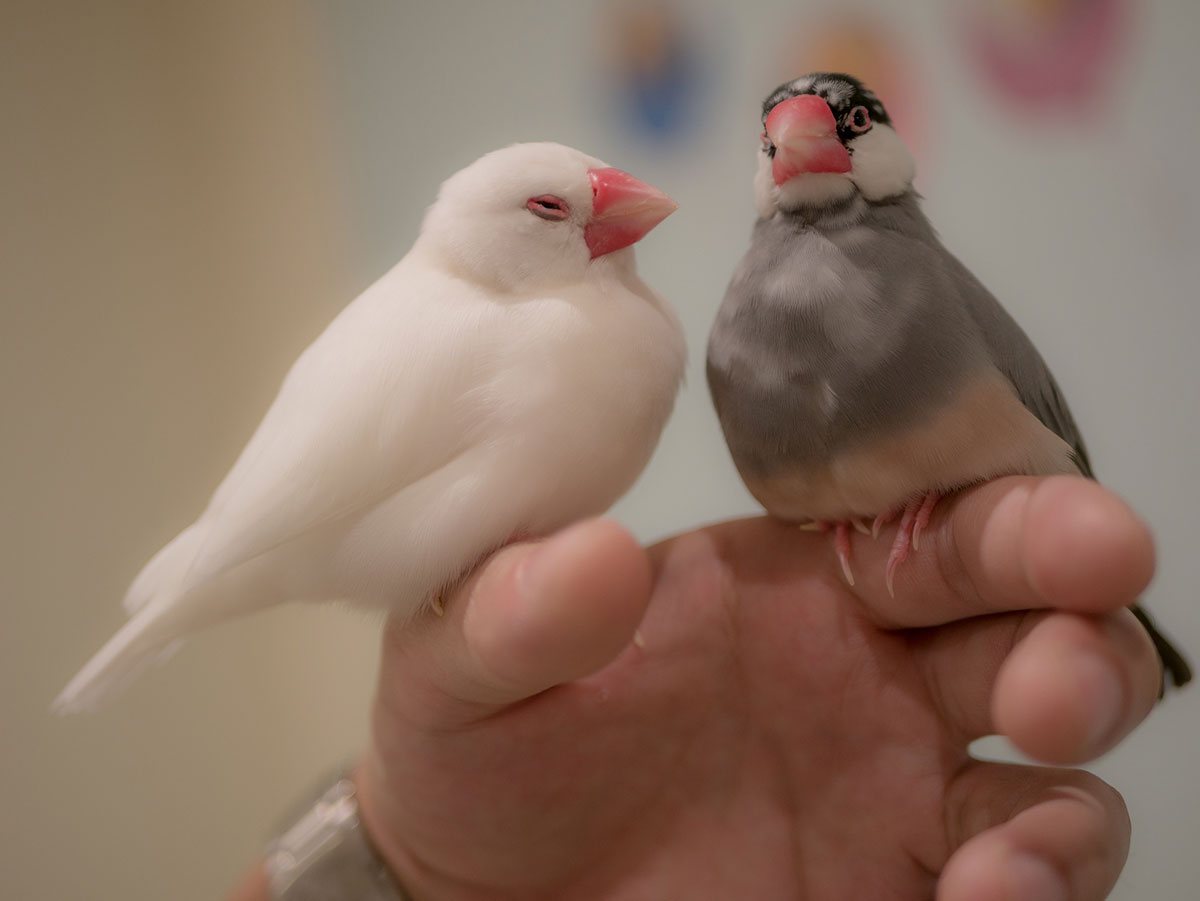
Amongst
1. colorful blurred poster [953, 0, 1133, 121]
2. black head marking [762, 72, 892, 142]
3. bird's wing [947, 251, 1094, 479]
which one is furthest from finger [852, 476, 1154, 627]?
colorful blurred poster [953, 0, 1133, 121]

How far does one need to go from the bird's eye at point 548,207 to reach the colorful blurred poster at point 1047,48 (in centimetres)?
76

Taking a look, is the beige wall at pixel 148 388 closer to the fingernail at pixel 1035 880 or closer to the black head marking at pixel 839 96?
the black head marking at pixel 839 96

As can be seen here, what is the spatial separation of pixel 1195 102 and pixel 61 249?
1801mm

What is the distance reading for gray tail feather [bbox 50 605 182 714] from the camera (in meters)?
0.75

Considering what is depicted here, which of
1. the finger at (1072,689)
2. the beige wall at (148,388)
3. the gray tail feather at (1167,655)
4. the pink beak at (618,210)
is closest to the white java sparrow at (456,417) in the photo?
the pink beak at (618,210)

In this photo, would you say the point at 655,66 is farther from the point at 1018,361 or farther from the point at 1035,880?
the point at 1035,880

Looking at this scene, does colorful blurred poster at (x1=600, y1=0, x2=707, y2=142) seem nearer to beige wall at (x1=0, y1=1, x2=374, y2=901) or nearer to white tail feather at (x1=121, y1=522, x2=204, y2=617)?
beige wall at (x1=0, y1=1, x2=374, y2=901)

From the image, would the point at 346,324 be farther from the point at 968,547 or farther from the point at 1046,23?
the point at 1046,23

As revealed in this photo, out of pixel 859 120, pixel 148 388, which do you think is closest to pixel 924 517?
pixel 859 120

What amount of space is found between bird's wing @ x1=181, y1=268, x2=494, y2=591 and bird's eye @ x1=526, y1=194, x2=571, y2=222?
0.12m

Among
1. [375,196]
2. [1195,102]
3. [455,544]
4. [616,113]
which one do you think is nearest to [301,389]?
[455,544]

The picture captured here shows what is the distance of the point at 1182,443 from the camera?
3.60ft

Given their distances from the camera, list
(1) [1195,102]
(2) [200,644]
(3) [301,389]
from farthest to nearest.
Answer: (2) [200,644] < (1) [1195,102] < (3) [301,389]

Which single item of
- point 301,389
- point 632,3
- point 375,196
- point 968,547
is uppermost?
point 632,3
